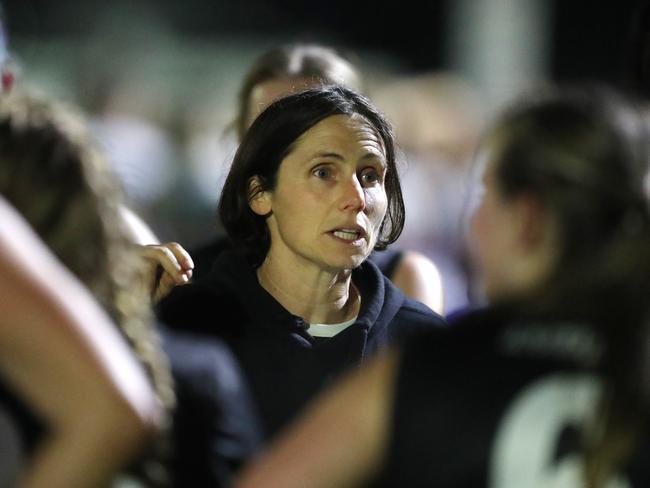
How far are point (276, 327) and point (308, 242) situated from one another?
27 centimetres

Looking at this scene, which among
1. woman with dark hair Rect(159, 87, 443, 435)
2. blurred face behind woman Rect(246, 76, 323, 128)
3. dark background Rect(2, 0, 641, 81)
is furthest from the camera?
dark background Rect(2, 0, 641, 81)

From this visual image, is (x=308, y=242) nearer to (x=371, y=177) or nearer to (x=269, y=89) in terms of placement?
(x=371, y=177)

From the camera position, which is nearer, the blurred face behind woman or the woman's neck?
the woman's neck

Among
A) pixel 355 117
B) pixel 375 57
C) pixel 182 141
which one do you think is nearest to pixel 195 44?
pixel 375 57

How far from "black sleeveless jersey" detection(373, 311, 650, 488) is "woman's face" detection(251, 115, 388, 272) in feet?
4.63

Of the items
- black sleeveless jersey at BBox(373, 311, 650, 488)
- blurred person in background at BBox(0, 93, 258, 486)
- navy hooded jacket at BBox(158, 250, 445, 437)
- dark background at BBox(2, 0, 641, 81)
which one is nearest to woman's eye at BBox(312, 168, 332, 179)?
navy hooded jacket at BBox(158, 250, 445, 437)

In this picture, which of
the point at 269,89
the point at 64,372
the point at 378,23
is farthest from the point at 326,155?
the point at 378,23

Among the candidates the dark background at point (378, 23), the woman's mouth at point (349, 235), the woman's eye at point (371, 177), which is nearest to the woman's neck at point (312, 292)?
the woman's mouth at point (349, 235)

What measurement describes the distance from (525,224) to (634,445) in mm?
386

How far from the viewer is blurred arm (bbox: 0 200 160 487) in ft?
6.25

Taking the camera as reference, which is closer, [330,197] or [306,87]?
[330,197]

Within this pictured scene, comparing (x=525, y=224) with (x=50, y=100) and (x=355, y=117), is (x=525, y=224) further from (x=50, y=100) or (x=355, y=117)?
(x=355, y=117)

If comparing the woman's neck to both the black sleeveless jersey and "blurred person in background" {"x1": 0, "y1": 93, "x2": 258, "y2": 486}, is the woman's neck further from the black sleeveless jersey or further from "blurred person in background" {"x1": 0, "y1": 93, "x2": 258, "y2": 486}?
the black sleeveless jersey

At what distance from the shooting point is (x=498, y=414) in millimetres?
1975
